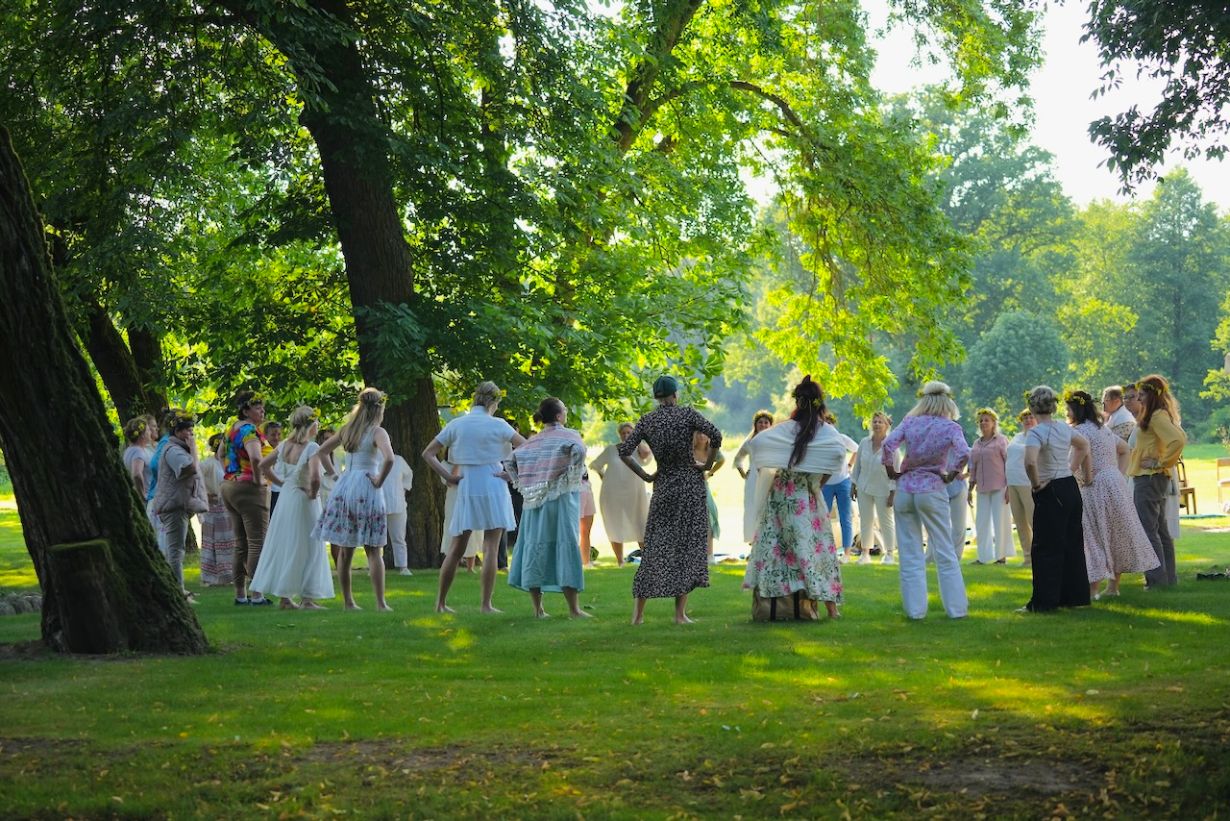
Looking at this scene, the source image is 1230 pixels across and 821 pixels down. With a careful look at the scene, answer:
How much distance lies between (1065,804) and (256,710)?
4640 millimetres

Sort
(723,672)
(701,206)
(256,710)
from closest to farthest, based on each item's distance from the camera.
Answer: (256,710) → (723,672) → (701,206)

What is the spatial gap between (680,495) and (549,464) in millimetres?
1278

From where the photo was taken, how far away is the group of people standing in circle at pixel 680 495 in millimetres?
13250

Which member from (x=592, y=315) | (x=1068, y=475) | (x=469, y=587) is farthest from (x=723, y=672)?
(x=592, y=315)

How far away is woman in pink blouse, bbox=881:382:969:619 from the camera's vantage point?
518 inches

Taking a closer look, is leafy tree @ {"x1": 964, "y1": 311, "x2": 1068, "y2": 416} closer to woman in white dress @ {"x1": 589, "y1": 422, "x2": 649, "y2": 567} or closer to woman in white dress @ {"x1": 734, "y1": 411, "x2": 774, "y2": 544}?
woman in white dress @ {"x1": 734, "y1": 411, "x2": 774, "y2": 544}

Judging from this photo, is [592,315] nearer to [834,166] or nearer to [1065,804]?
[834,166]

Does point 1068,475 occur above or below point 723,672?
above

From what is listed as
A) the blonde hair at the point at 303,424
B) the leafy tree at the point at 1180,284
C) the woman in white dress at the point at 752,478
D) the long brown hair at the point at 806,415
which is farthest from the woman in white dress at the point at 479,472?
the leafy tree at the point at 1180,284

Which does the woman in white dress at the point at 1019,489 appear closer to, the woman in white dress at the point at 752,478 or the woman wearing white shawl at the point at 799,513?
the woman in white dress at the point at 752,478

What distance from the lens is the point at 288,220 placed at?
71.5 ft

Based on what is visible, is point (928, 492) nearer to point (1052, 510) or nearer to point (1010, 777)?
point (1052, 510)

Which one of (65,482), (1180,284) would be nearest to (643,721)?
(65,482)

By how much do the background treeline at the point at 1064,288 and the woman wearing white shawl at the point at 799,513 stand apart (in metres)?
62.5
